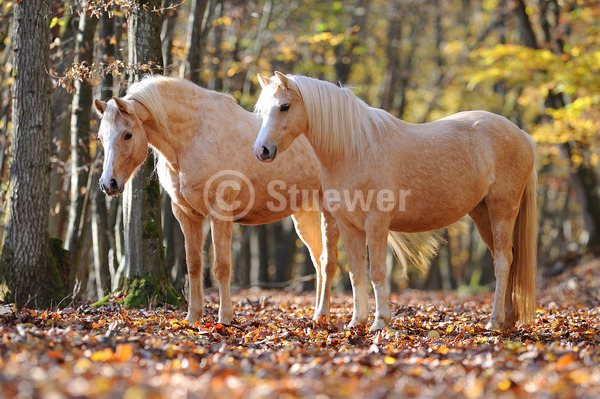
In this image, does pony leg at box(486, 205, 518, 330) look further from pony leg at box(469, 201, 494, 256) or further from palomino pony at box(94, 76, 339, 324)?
palomino pony at box(94, 76, 339, 324)

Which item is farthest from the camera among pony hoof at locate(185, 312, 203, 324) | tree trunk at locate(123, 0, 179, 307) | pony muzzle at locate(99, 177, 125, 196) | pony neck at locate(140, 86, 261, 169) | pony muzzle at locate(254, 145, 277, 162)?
tree trunk at locate(123, 0, 179, 307)

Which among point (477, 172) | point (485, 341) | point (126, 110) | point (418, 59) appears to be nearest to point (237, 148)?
point (126, 110)

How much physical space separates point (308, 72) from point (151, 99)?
12376 mm

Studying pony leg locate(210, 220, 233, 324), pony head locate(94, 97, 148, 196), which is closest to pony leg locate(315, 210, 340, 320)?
pony leg locate(210, 220, 233, 324)

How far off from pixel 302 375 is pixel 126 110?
3507 mm

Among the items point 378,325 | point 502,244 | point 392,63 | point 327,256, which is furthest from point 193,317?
point 392,63

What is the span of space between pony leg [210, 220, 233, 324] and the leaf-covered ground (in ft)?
0.95

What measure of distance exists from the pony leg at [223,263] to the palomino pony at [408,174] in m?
1.02

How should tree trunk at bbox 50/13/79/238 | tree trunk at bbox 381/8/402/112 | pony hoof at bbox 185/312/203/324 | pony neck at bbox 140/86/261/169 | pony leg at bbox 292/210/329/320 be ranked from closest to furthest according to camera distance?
pony neck at bbox 140/86/261/169 → pony hoof at bbox 185/312/203/324 → pony leg at bbox 292/210/329/320 → tree trunk at bbox 50/13/79/238 → tree trunk at bbox 381/8/402/112

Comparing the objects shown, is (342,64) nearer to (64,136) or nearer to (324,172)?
(64,136)

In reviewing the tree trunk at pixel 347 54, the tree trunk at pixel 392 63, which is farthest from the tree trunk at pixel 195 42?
the tree trunk at pixel 347 54

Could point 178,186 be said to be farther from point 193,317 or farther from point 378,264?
point 378,264

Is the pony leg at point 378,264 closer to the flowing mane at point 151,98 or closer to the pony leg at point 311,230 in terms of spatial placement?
the pony leg at point 311,230

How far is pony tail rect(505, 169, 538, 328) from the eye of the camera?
682cm
